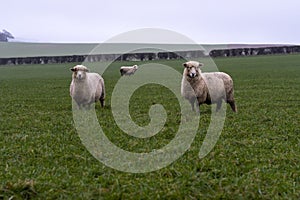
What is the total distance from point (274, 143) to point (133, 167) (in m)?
2.57

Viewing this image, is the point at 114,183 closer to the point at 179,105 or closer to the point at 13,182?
the point at 13,182

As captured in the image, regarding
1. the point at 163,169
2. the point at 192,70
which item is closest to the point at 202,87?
the point at 192,70

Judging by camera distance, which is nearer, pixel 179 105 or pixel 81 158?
pixel 81 158

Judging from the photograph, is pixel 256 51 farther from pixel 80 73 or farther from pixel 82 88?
pixel 80 73

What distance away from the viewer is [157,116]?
10.3 m

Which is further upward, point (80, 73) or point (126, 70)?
point (80, 73)

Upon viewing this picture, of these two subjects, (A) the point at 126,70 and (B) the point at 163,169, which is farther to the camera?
(A) the point at 126,70

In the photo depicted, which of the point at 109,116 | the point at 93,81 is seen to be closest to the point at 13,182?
the point at 109,116

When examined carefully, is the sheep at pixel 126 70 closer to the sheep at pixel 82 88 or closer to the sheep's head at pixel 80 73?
the sheep at pixel 82 88

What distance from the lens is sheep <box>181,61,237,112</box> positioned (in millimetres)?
10391

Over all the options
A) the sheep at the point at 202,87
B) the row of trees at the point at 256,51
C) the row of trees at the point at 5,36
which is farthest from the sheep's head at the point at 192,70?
the row of trees at the point at 5,36

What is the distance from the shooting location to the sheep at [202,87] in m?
10.4

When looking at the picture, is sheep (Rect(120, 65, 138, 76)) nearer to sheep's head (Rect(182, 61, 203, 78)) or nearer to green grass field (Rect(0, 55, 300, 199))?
sheep's head (Rect(182, 61, 203, 78))

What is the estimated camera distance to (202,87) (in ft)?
34.2
